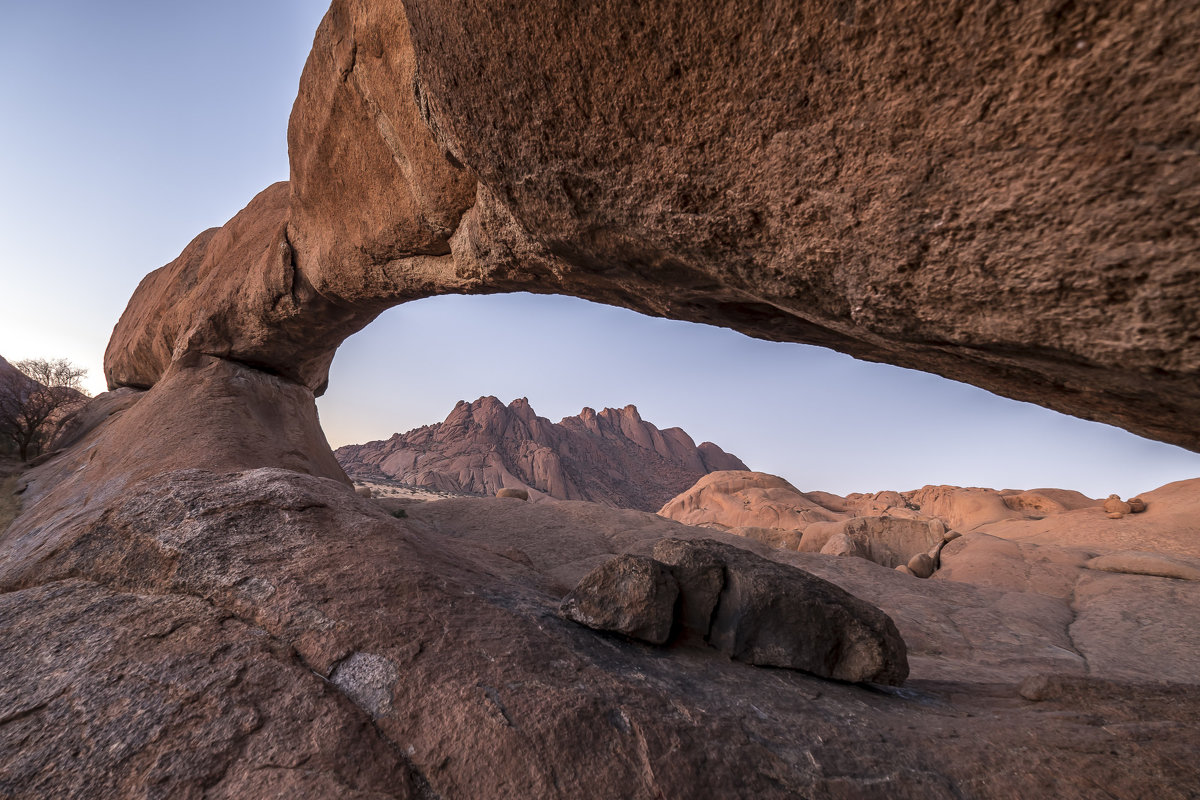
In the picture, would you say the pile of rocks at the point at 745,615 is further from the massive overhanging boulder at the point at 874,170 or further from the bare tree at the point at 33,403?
the bare tree at the point at 33,403

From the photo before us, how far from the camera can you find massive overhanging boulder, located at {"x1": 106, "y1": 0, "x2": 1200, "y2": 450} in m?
1.86

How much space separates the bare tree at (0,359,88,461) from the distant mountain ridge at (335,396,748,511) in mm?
30665

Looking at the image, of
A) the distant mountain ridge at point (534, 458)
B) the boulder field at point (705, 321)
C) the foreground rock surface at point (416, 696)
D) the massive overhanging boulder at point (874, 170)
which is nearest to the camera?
the massive overhanging boulder at point (874, 170)

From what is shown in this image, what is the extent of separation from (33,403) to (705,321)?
23.5 m

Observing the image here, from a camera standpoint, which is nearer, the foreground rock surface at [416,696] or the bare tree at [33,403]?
the foreground rock surface at [416,696]

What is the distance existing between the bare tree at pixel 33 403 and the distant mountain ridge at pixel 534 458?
30665mm

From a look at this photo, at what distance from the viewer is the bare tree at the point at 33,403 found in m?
15.9

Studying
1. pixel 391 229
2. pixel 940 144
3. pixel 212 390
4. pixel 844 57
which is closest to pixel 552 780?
pixel 940 144

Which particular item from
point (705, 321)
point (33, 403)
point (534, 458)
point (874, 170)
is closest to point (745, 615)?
point (705, 321)

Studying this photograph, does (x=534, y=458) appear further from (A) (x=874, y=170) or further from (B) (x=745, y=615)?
(A) (x=874, y=170)

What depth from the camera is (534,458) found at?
62.4m

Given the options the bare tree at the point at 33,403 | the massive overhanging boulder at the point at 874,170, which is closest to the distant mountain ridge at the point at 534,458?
the bare tree at the point at 33,403

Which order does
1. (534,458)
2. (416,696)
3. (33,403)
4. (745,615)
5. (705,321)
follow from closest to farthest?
(416,696) < (745,615) < (705,321) < (33,403) < (534,458)

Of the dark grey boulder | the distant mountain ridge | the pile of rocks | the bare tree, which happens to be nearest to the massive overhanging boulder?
the pile of rocks
